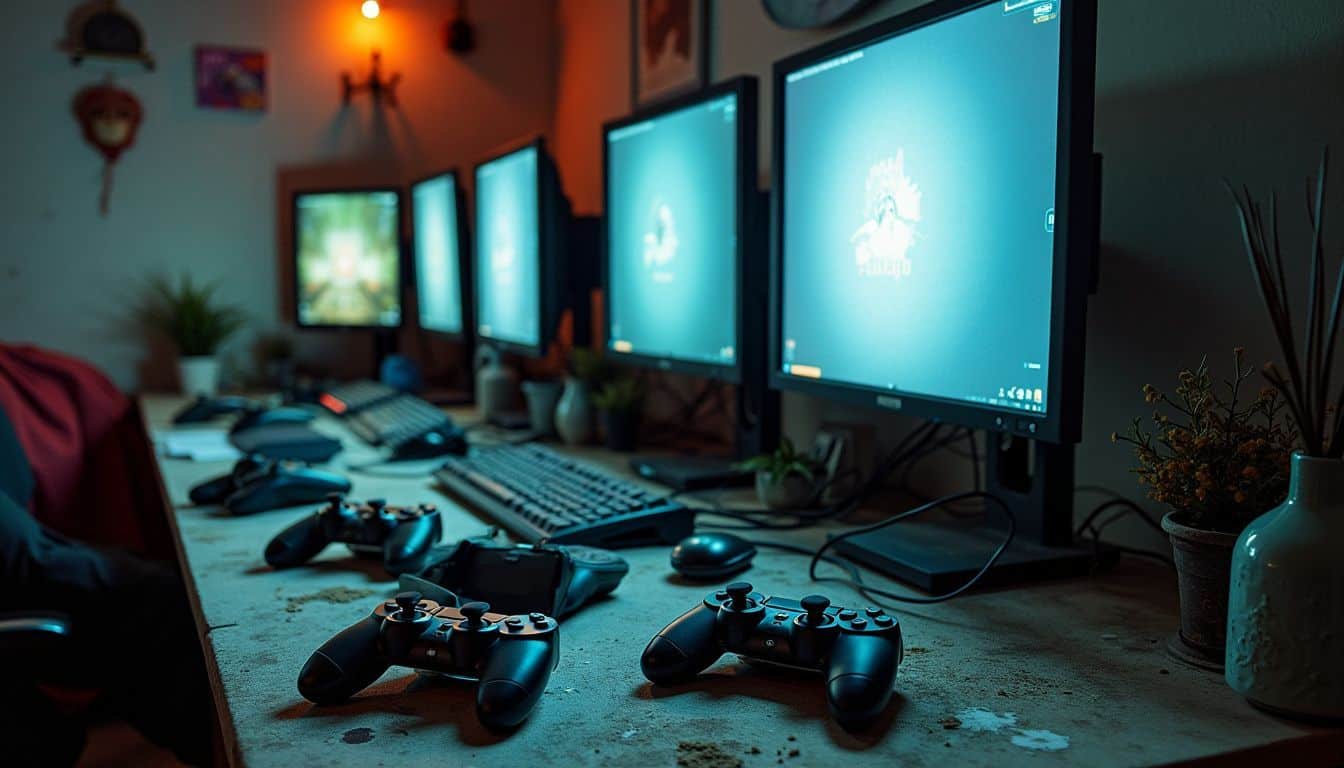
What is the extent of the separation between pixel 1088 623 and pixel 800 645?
29cm

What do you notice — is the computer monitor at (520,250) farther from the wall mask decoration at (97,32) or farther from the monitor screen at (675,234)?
the wall mask decoration at (97,32)

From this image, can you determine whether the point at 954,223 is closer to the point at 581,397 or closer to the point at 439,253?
the point at 581,397

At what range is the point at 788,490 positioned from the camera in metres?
1.32

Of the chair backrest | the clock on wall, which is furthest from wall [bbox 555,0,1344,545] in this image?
the chair backrest

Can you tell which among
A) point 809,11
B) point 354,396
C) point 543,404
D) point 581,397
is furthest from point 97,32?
point 809,11

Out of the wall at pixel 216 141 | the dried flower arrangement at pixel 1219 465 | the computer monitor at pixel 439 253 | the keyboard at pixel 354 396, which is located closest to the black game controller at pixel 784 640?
the dried flower arrangement at pixel 1219 465

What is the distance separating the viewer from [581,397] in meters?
1.87

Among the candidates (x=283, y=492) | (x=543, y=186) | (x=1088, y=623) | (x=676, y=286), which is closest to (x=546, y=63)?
(x=543, y=186)

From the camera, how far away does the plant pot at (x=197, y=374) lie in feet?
8.78

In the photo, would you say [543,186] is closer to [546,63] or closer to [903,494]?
[903,494]

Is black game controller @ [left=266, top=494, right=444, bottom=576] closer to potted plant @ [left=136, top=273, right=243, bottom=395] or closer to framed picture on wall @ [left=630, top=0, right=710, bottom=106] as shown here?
framed picture on wall @ [left=630, top=0, right=710, bottom=106]

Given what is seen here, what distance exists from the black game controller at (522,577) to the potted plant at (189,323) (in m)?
2.04

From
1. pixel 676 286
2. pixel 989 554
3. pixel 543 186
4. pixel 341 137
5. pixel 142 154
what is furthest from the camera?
pixel 341 137

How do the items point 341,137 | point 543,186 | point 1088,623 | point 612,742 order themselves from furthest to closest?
point 341,137, point 543,186, point 1088,623, point 612,742
